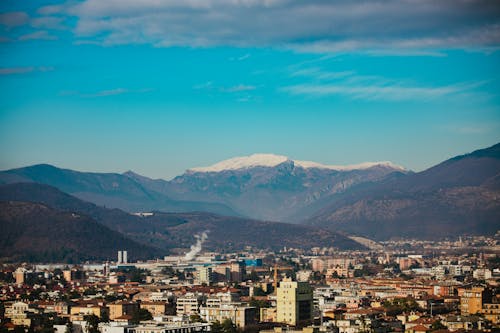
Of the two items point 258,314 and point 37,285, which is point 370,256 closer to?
point 37,285

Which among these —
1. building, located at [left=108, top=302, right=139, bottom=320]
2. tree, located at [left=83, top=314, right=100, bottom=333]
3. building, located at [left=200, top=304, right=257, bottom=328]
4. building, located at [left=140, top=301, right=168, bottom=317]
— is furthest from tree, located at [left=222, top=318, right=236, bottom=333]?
building, located at [left=140, top=301, right=168, bottom=317]

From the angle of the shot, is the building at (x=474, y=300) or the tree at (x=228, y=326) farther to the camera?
the building at (x=474, y=300)

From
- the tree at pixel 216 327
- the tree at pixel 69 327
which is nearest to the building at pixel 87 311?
the tree at pixel 69 327

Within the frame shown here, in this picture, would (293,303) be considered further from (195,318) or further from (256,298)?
(256,298)

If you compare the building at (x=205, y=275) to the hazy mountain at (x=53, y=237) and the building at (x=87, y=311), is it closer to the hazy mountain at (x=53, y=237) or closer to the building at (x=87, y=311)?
the hazy mountain at (x=53, y=237)

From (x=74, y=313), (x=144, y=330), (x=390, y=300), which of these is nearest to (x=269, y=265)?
(x=390, y=300)

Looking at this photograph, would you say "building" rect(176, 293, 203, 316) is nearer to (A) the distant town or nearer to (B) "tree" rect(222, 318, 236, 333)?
(A) the distant town
